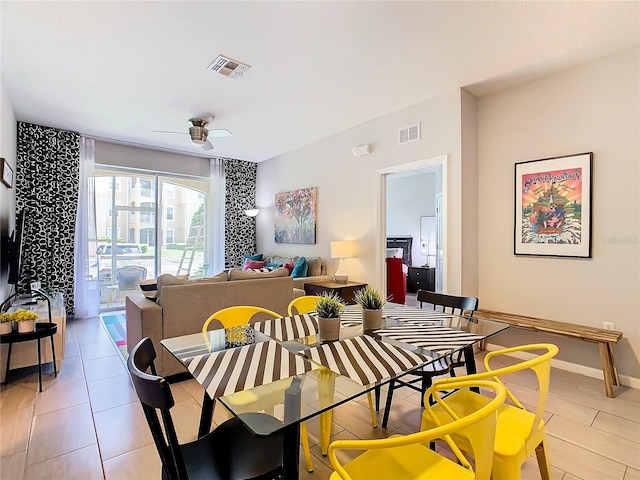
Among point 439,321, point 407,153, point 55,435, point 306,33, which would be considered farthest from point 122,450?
point 407,153

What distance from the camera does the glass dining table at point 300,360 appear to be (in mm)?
1133

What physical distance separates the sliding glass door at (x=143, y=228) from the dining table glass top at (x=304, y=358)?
492 cm

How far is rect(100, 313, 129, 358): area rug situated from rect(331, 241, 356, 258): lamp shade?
2844 mm

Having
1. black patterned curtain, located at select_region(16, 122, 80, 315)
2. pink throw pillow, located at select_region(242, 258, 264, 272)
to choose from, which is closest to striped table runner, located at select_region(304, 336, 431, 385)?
pink throw pillow, located at select_region(242, 258, 264, 272)

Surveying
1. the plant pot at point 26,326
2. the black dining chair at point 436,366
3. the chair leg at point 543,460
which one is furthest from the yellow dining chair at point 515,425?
the plant pot at point 26,326

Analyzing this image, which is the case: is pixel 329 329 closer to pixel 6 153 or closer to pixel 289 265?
pixel 289 265

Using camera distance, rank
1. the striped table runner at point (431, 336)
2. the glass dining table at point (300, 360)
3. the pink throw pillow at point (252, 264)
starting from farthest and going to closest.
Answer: the pink throw pillow at point (252, 264), the striped table runner at point (431, 336), the glass dining table at point (300, 360)

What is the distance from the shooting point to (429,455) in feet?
4.13

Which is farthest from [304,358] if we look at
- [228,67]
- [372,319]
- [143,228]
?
[143,228]

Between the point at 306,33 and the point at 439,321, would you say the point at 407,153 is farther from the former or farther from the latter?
the point at 439,321

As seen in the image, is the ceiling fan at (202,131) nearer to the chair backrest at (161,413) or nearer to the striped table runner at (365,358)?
the striped table runner at (365,358)

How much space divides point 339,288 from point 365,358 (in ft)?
10.3

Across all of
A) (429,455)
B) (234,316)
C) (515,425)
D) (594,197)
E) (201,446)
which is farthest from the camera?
(594,197)

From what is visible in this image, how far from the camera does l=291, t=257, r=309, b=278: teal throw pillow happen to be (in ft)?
17.8
